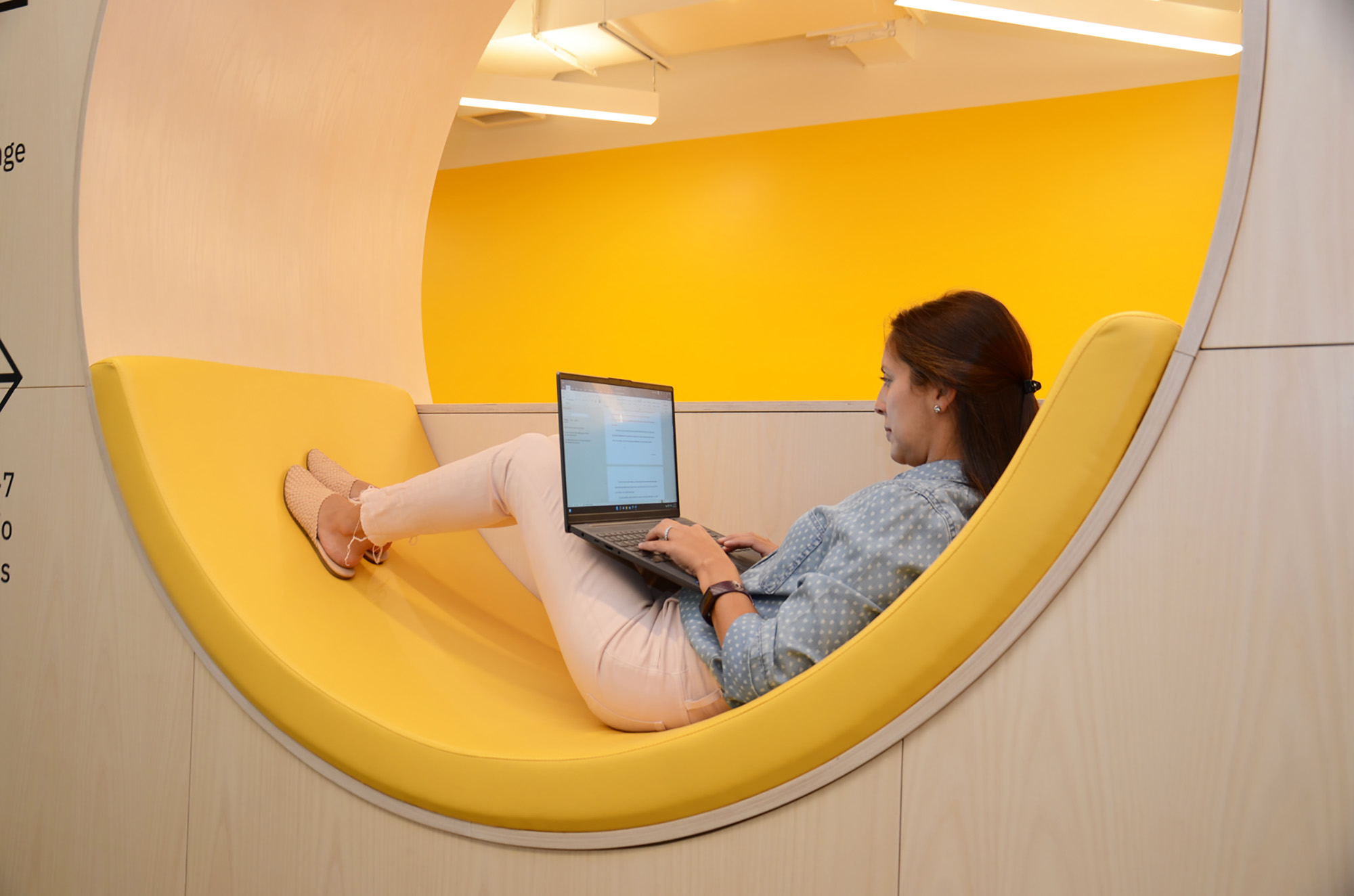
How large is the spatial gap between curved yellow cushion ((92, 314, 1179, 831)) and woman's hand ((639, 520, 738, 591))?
27 cm

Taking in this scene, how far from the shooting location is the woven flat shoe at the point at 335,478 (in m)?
1.83

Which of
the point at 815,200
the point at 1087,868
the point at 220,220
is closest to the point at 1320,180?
the point at 1087,868

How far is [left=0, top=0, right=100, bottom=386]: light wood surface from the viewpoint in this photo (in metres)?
1.63

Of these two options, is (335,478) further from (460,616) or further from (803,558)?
(803,558)

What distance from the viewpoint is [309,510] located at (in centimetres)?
171

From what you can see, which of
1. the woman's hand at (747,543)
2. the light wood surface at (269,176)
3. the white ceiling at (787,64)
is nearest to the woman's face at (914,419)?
the woman's hand at (747,543)

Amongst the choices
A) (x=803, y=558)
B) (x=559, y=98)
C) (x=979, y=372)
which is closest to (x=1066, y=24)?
(x=559, y=98)

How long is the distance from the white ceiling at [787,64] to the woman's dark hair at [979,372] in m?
4.20

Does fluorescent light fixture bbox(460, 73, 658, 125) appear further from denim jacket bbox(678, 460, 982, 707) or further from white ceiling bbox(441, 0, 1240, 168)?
denim jacket bbox(678, 460, 982, 707)

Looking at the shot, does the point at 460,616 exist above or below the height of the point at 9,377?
below

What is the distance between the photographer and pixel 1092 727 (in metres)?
0.91

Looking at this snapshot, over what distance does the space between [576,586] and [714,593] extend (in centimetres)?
25

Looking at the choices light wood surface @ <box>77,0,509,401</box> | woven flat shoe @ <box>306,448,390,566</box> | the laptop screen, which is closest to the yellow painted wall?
light wood surface @ <box>77,0,509,401</box>

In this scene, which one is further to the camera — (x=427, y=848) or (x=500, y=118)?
(x=500, y=118)
